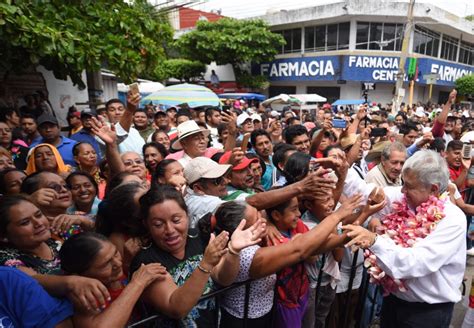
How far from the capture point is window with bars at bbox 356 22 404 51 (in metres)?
22.3

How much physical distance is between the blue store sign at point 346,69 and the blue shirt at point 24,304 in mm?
23286

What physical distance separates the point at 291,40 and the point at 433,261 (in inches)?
1003

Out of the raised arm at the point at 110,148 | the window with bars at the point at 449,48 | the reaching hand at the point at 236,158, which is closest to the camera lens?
the reaching hand at the point at 236,158

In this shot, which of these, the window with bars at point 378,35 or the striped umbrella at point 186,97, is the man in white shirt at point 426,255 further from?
the window with bars at point 378,35

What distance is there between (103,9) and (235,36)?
1918cm

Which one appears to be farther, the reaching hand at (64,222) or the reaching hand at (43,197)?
the reaching hand at (43,197)

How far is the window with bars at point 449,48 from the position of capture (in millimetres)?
26391

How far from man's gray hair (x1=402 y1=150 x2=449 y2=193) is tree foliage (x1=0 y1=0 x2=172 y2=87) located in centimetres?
421

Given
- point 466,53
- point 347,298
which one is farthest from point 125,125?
point 466,53

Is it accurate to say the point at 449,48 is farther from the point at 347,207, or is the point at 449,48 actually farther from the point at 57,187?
the point at 57,187

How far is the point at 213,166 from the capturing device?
271 cm

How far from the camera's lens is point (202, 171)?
2.65 m

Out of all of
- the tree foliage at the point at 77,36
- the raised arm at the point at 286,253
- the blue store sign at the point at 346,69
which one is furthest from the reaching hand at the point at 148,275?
the blue store sign at the point at 346,69

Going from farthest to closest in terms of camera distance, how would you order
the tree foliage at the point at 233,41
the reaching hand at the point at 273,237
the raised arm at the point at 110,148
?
1. the tree foliage at the point at 233,41
2. the raised arm at the point at 110,148
3. the reaching hand at the point at 273,237
